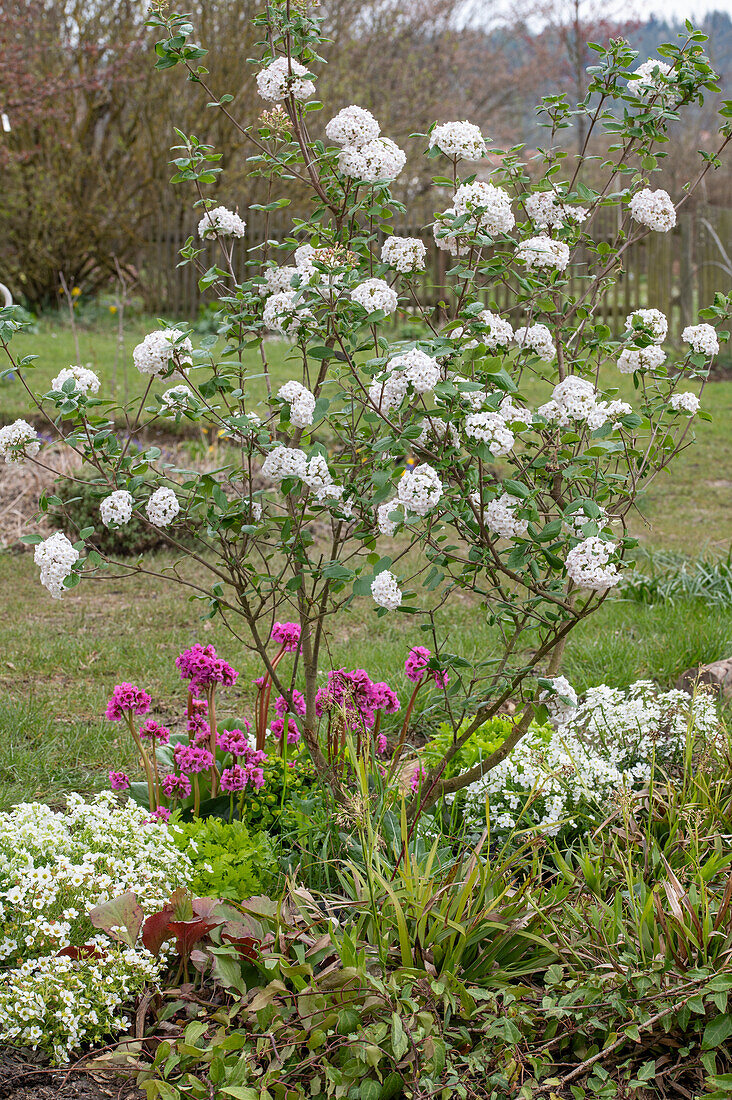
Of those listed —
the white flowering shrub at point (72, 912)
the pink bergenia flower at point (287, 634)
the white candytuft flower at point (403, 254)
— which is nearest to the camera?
the white flowering shrub at point (72, 912)

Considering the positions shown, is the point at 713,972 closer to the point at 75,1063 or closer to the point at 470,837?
the point at 470,837

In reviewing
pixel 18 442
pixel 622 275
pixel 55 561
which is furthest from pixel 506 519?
pixel 622 275

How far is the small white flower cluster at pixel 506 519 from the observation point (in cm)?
194

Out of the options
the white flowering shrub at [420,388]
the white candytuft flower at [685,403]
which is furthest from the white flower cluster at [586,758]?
the white candytuft flower at [685,403]

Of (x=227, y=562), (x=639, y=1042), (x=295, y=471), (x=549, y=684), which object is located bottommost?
(x=639, y=1042)

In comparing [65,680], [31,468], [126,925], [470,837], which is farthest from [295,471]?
[31,468]

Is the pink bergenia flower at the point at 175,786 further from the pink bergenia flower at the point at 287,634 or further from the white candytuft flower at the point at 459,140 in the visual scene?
the white candytuft flower at the point at 459,140

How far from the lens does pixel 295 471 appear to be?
188cm

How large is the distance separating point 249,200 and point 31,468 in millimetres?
7534

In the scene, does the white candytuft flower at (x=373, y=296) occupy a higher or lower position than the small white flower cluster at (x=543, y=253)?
lower

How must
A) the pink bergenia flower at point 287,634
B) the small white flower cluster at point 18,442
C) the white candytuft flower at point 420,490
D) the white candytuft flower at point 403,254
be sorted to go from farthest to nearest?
the pink bergenia flower at point 287,634 < the white candytuft flower at point 403,254 < the small white flower cluster at point 18,442 < the white candytuft flower at point 420,490

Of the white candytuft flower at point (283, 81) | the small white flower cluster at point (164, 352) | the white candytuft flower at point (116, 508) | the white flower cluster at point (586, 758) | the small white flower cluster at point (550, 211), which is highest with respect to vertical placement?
the white candytuft flower at point (283, 81)

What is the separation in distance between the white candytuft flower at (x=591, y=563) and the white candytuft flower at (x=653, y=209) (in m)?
0.94

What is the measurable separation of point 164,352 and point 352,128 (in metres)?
0.67
